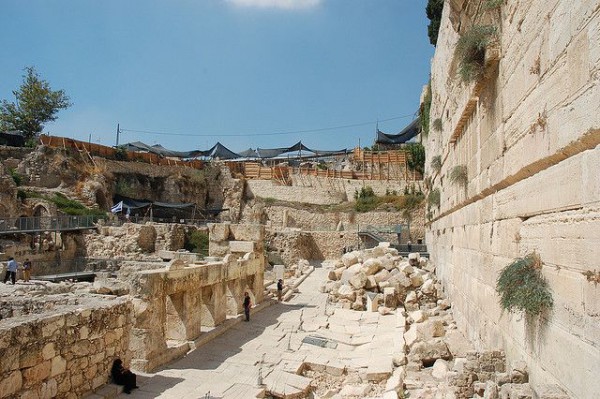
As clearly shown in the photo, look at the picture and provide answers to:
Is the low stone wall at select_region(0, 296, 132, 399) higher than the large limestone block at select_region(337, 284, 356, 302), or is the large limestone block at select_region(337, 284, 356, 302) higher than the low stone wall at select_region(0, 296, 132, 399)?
the low stone wall at select_region(0, 296, 132, 399)

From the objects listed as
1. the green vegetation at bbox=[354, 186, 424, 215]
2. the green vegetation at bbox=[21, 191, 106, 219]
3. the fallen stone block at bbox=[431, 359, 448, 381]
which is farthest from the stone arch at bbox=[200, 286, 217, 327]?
the green vegetation at bbox=[354, 186, 424, 215]

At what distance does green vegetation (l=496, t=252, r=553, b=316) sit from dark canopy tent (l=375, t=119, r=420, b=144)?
46021 millimetres

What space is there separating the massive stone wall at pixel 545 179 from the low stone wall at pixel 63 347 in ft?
17.6

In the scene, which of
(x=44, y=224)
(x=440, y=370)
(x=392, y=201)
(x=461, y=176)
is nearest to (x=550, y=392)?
(x=440, y=370)

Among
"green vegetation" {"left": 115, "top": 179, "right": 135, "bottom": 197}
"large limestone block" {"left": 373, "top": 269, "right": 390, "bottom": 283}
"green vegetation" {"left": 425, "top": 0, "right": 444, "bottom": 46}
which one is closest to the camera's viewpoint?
"large limestone block" {"left": 373, "top": 269, "right": 390, "bottom": 283}

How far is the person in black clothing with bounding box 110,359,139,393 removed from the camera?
22.2 ft

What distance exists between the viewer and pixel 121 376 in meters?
6.79

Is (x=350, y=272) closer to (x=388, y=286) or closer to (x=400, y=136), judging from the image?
(x=388, y=286)

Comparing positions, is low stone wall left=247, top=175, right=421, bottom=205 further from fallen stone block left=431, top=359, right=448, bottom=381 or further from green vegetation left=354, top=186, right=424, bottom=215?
fallen stone block left=431, top=359, right=448, bottom=381

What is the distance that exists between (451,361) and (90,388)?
5801 mm

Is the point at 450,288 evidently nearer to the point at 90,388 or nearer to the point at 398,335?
the point at 398,335

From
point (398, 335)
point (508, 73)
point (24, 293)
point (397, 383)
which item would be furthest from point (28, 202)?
point (508, 73)

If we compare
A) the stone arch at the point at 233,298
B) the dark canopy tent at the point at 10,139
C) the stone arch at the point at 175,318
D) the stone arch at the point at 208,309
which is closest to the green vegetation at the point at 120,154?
the dark canopy tent at the point at 10,139

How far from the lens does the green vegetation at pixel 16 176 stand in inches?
1152
